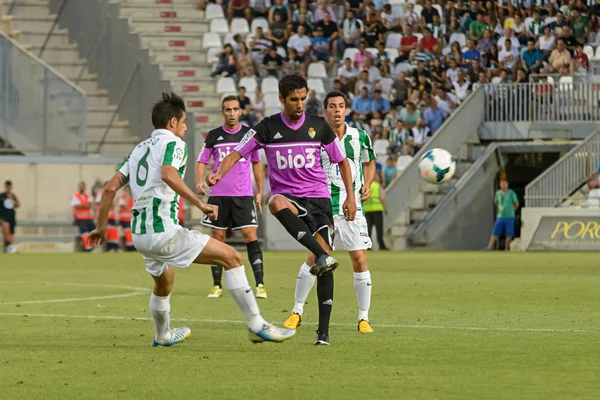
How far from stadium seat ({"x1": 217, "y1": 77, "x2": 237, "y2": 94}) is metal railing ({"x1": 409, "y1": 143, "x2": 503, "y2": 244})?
6.89m

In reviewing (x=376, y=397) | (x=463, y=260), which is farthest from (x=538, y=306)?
(x=463, y=260)

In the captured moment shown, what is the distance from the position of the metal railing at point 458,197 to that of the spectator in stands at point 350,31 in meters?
5.57

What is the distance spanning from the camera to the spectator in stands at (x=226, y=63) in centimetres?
3650

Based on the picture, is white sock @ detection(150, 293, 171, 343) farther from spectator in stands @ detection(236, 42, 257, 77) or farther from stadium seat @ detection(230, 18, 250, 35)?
stadium seat @ detection(230, 18, 250, 35)

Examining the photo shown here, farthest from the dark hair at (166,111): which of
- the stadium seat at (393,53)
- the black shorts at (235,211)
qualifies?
the stadium seat at (393,53)

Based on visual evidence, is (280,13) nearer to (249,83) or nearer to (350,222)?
(249,83)

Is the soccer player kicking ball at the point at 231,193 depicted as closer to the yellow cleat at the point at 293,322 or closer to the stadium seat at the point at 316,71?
the yellow cleat at the point at 293,322

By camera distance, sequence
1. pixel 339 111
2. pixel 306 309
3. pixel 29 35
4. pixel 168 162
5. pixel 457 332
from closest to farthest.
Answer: pixel 168 162 → pixel 457 332 → pixel 339 111 → pixel 306 309 → pixel 29 35

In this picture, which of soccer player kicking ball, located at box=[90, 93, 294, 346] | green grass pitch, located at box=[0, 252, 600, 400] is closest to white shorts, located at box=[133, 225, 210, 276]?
soccer player kicking ball, located at box=[90, 93, 294, 346]

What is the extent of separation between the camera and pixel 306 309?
559 inches

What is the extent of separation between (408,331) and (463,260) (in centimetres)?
1481

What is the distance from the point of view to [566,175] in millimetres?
31953

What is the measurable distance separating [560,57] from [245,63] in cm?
835

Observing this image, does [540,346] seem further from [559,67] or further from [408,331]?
[559,67]
